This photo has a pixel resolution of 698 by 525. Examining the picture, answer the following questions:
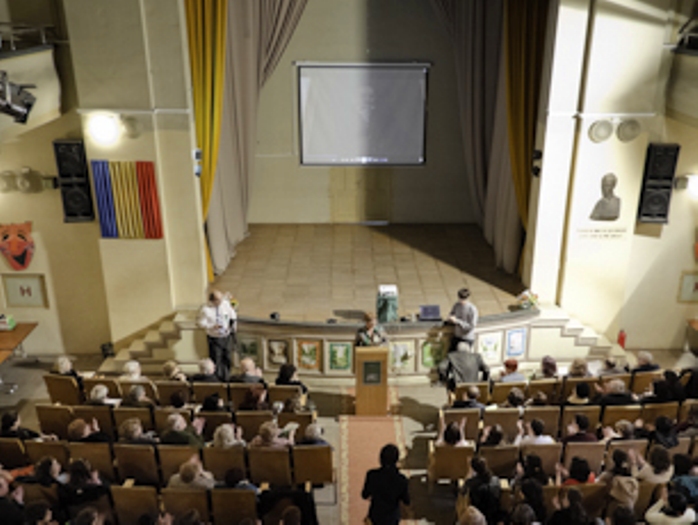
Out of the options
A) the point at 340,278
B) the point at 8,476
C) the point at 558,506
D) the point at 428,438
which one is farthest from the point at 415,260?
the point at 8,476

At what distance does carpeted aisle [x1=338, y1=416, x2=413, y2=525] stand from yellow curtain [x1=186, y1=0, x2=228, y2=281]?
3.54m

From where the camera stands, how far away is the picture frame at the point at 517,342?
9.20m

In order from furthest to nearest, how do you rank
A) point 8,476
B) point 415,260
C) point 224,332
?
1. point 415,260
2. point 224,332
3. point 8,476

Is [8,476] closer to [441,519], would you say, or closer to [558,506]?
[441,519]

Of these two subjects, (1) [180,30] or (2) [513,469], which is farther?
(1) [180,30]

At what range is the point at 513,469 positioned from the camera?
6.52 metres

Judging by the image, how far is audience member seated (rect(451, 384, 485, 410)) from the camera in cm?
716

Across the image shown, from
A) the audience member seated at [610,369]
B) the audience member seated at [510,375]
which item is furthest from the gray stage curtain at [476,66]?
the audience member seated at [510,375]

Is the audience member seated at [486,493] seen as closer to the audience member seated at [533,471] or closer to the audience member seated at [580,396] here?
the audience member seated at [533,471]

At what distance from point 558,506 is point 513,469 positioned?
785 millimetres

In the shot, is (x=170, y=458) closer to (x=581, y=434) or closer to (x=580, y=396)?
(x=581, y=434)

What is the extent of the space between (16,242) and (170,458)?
4.71 meters

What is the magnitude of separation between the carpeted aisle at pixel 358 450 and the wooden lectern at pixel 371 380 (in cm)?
12

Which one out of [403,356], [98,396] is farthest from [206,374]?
[403,356]
